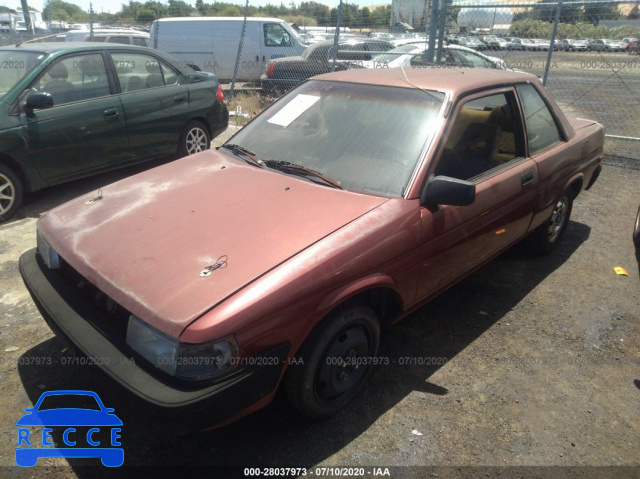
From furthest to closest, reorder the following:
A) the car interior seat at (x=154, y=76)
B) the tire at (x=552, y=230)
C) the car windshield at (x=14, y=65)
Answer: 1. the car interior seat at (x=154, y=76)
2. the car windshield at (x=14, y=65)
3. the tire at (x=552, y=230)

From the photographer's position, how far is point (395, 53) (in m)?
9.69

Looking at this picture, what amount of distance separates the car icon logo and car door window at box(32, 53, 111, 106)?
3.59 meters

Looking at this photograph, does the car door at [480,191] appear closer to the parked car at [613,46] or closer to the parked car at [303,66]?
the parked car at [613,46]

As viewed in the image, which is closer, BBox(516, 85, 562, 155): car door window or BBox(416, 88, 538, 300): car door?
BBox(416, 88, 538, 300): car door

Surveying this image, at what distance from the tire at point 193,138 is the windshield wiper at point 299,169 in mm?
3488

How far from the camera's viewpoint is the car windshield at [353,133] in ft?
9.08

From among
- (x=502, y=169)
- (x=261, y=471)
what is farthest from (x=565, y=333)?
(x=261, y=471)

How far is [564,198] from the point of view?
14.0ft

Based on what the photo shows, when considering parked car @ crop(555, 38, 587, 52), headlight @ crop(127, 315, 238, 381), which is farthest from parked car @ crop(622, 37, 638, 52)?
headlight @ crop(127, 315, 238, 381)

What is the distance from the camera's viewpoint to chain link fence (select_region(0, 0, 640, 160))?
7.83 meters

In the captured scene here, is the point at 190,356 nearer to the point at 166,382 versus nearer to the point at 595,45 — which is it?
the point at 166,382

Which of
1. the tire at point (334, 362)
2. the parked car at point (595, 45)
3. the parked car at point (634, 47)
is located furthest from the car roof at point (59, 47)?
the parked car at point (634, 47)

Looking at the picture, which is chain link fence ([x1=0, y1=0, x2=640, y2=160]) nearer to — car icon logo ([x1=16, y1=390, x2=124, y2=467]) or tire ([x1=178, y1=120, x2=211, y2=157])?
tire ([x1=178, y1=120, x2=211, y2=157])

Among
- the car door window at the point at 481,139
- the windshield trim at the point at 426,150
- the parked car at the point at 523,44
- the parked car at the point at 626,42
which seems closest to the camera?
the windshield trim at the point at 426,150
